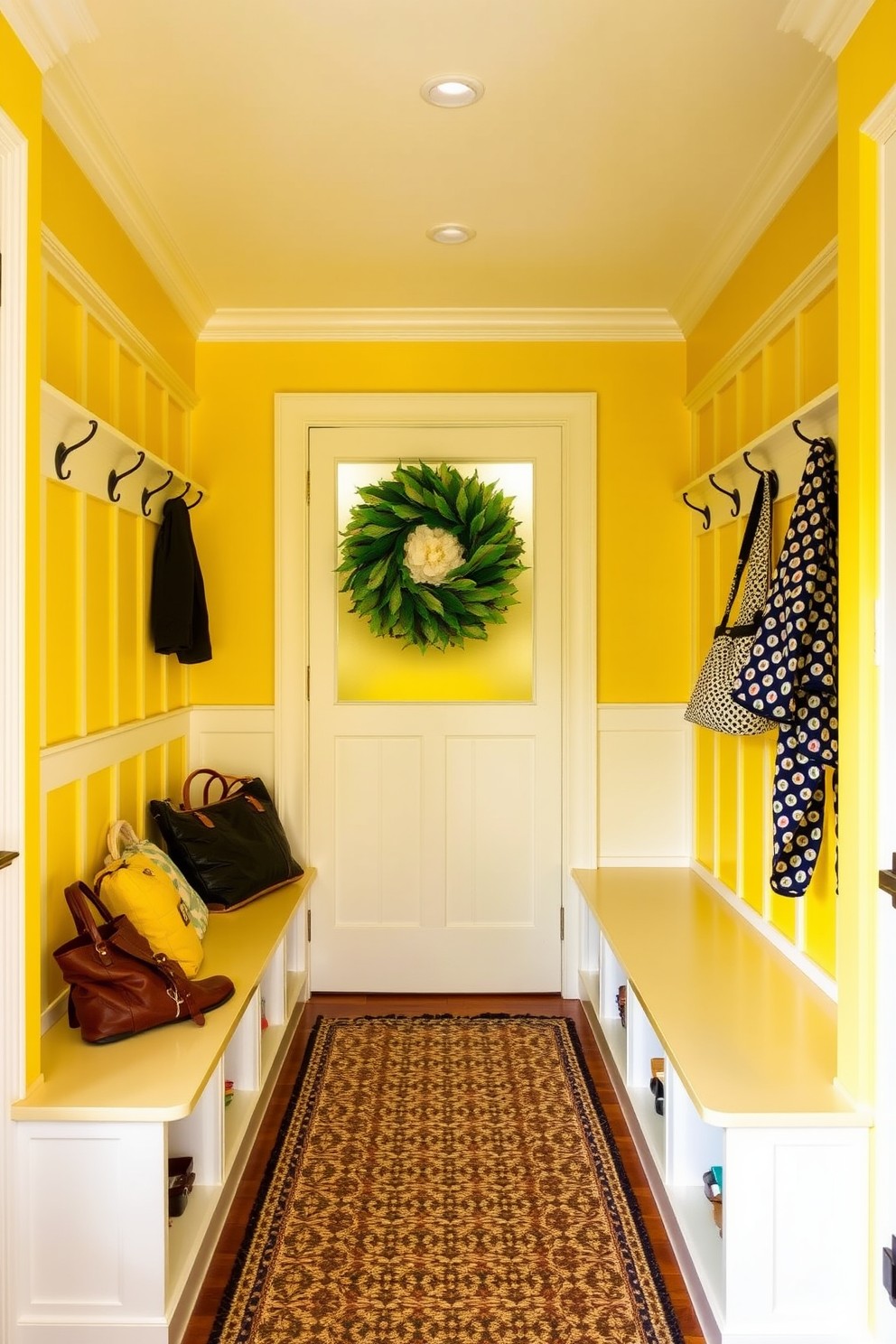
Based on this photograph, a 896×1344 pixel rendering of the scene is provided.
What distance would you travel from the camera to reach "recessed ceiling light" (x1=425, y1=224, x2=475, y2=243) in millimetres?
2867

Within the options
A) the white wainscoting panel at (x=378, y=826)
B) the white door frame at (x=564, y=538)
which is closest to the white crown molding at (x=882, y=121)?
the white door frame at (x=564, y=538)

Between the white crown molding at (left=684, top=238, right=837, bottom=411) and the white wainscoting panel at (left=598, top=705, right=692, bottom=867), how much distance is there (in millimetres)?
1139

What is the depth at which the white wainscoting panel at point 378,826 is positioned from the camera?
3.66 meters

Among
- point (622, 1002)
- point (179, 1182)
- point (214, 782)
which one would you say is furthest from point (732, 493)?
point (179, 1182)

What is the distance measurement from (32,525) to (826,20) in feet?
5.53

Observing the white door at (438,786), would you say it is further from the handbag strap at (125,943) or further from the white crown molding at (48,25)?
the white crown molding at (48,25)

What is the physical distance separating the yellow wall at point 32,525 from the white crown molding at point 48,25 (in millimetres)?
24

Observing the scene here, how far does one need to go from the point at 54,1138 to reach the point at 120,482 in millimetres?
1675

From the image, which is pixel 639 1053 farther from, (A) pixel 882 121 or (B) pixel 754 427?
(A) pixel 882 121

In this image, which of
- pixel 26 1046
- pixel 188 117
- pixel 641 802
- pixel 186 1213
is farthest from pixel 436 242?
pixel 186 1213

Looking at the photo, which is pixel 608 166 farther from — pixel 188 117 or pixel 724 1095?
pixel 724 1095

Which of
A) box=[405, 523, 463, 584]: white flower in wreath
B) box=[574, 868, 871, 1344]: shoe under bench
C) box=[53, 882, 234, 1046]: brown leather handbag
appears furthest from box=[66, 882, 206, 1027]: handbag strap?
box=[405, 523, 463, 584]: white flower in wreath

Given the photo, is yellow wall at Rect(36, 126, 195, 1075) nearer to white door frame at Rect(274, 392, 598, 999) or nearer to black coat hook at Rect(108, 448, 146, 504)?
black coat hook at Rect(108, 448, 146, 504)

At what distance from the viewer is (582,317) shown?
357cm
